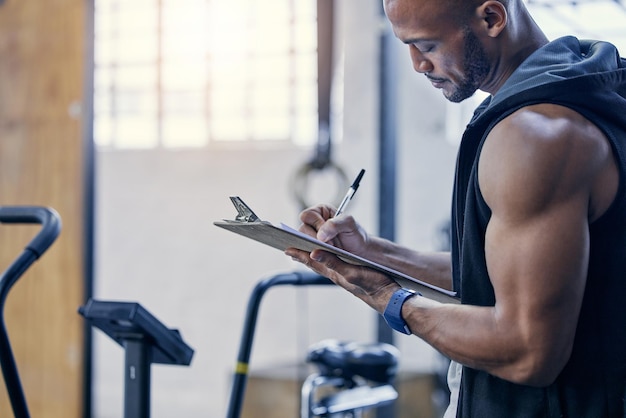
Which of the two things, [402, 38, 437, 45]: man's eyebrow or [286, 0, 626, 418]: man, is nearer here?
[286, 0, 626, 418]: man

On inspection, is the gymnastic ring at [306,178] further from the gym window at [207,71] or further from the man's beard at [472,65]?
the man's beard at [472,65]

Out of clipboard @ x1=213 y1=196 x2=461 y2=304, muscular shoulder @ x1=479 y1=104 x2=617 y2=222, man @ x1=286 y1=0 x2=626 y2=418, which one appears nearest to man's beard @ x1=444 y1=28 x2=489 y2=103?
man @ x1=286 y1=0 x2=626 y2=418

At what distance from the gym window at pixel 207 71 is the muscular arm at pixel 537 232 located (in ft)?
11.3

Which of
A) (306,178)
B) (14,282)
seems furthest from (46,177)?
(14,282)

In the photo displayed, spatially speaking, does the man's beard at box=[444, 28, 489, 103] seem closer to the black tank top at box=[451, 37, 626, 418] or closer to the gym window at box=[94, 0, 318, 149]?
the black tank top at box=[451, 37, 626, 418]

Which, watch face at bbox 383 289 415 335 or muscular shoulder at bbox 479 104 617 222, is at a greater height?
muscular shoulder at bbox 479 104 617 222

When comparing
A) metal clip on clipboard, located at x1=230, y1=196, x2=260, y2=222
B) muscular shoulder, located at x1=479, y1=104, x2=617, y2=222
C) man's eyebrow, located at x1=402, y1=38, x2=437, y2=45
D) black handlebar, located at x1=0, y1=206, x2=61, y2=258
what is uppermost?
man's eyebrow, located at x1=402, y1=38, x2=437, y2=45

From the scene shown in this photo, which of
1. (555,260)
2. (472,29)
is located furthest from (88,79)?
(555,260)

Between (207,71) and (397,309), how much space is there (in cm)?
373

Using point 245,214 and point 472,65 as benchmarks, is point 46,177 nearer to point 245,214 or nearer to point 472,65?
point 245,214

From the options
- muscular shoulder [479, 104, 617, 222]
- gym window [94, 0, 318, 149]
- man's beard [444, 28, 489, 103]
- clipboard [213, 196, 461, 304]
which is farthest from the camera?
gym window [94, 0, 318, 149]

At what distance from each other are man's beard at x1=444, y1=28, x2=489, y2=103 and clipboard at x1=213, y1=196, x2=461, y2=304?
34 cm

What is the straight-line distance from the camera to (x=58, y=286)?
3836 millimetres

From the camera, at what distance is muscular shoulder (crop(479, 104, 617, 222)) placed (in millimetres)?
1030
